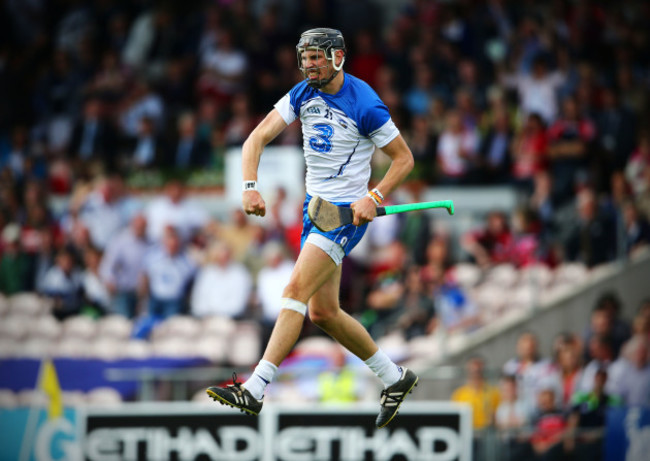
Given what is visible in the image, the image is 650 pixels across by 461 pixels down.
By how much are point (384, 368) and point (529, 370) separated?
4.34 metres

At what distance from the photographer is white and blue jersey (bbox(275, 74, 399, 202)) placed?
7.36m

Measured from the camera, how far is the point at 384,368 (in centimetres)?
789

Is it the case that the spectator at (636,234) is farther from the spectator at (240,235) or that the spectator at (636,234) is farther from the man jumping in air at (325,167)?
the man jumping in air at (325,167)

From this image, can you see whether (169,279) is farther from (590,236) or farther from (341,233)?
(341,233)

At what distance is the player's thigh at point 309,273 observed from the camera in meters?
7.35

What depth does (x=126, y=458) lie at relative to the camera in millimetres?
10797

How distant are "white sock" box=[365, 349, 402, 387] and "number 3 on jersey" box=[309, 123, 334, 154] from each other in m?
1.40

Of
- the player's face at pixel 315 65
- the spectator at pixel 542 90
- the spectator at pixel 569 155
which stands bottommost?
the player's face at pixel 315 65

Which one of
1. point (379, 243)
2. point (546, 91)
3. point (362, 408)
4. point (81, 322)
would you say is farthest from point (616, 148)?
point (81, 322)

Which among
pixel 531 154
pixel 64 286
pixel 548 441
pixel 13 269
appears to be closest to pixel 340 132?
pixel 548 441

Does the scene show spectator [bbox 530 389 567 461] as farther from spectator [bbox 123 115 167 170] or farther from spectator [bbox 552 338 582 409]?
spectator [bbox 123 115 167 170]

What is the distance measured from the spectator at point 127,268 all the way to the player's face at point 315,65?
8053 mm

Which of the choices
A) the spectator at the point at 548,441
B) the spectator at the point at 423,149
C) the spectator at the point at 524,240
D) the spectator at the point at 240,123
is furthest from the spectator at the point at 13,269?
the spectator at the point at 548,441

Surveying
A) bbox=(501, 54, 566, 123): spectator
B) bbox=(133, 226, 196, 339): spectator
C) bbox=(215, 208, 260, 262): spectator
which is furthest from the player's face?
bbox=(501, 54, 566, 123): spectator
